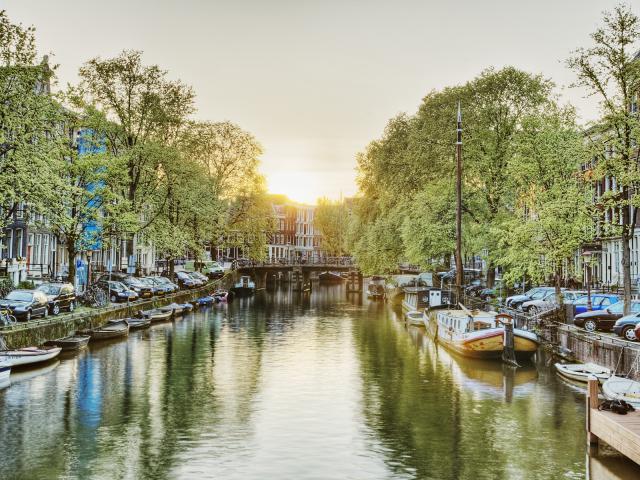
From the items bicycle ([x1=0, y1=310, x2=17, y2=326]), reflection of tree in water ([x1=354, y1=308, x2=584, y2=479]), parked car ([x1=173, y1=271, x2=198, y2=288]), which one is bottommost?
reflection of tree in water ([x1=354, y1=308, x2=584, y2=479])

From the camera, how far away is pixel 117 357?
45.1m

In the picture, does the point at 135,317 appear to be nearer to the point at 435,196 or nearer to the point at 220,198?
the point at 435,196

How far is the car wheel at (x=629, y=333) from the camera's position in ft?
126

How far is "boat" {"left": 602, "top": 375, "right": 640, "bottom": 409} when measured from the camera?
27.0m

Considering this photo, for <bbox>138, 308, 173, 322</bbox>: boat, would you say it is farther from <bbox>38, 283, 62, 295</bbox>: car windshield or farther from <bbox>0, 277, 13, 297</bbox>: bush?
<bbox>38, 283, 62, 295</bbox>: car windshield

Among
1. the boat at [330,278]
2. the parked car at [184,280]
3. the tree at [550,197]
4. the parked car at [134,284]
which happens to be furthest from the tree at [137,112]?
the boat at [330,278]

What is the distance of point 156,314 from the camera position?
219ft

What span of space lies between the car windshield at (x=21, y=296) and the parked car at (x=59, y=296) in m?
3.38

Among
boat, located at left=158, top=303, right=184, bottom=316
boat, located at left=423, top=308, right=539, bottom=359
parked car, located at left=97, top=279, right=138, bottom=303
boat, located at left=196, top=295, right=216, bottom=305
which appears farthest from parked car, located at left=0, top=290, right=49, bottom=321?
boat, located at left=196, top=295, right=216, bottom=305

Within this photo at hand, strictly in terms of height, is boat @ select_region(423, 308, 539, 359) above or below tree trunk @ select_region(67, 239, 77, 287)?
below

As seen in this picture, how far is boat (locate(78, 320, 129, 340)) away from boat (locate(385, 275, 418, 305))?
149 feet

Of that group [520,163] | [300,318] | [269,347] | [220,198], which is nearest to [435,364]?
[269,347]

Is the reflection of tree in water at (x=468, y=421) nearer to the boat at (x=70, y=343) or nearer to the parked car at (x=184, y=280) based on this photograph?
the boat at (x=70, y=343)

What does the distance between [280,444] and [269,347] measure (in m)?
26.2
